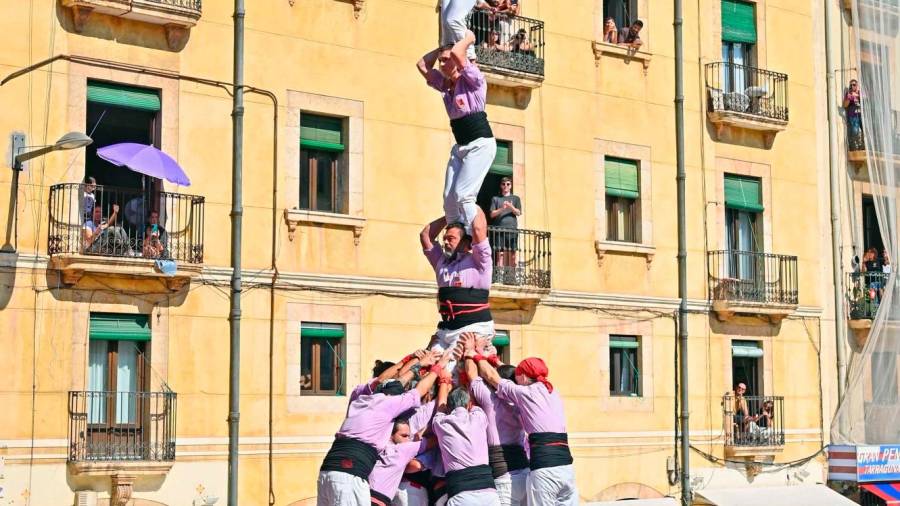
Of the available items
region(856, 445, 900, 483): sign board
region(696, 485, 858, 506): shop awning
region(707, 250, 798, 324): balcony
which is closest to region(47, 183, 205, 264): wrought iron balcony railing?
region(707, 250, 798, 324): balcony

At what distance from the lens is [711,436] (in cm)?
3275

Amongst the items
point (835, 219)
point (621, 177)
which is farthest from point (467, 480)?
point (835, 219)

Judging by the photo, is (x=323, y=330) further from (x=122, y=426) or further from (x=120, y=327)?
(x=122, y=426)

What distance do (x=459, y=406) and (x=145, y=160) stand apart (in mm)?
9462

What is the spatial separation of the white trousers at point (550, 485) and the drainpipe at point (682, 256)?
1674 centimetres

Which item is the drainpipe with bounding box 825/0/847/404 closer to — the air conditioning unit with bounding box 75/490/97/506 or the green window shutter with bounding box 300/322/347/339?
the green window shutter with bounding box 300/322/347/339

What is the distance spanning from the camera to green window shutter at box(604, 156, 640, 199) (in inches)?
1248

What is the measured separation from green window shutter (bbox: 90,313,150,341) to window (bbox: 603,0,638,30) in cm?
1231

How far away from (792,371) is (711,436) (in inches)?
112

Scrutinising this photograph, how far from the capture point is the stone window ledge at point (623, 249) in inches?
1228

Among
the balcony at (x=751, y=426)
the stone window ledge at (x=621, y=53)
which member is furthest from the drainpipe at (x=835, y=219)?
the stone window ledge at (x=621, y=53)

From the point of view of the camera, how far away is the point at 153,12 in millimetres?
24703

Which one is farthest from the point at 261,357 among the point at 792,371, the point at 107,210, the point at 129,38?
the point at 792,371

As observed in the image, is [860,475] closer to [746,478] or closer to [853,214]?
[746,478]
